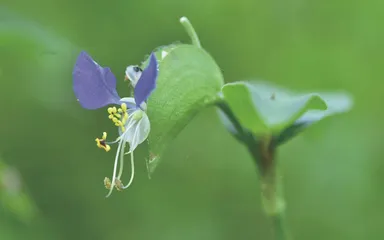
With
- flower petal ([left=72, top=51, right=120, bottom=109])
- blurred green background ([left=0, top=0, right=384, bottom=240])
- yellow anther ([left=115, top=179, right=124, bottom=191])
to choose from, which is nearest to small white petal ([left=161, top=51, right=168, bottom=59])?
flower petal ([left=72, top=51, right=120, bottom=109])

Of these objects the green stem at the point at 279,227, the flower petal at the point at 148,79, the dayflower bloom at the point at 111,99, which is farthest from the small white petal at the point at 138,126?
the green stem at the point at 279,227

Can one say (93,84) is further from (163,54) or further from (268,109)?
(268,109)

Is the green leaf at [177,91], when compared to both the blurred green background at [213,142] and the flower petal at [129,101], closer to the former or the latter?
the flower petal at [129,101]

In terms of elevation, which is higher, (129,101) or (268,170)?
(129,101)

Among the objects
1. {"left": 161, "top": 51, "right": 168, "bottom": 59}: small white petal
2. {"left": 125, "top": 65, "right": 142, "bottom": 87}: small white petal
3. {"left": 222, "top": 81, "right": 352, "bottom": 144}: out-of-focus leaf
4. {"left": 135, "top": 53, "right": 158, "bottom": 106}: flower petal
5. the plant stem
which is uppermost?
{"left": 161, "top": 51, "right": 168, "bottom": 59}: small white petal

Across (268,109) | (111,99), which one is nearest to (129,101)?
(111,99)

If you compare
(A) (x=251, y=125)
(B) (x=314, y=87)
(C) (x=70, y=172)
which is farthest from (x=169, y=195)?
(A) (x=251, y=125)

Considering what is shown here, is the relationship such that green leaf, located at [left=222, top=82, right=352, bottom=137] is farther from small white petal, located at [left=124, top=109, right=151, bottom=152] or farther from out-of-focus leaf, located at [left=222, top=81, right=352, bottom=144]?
small white petal, located at [left=124, top=109, right=151, bottom=152]

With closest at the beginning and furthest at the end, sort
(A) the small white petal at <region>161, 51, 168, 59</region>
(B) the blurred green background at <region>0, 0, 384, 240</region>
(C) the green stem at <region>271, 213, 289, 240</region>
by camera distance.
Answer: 1. (A) the small white petal at <region>161, 51, 168, 59</region>
2. (C) the green stem at <region>271, 213, 289, 240</region>
3. (B) the blurred green background at <region>0, 0, 384, 240</region>
